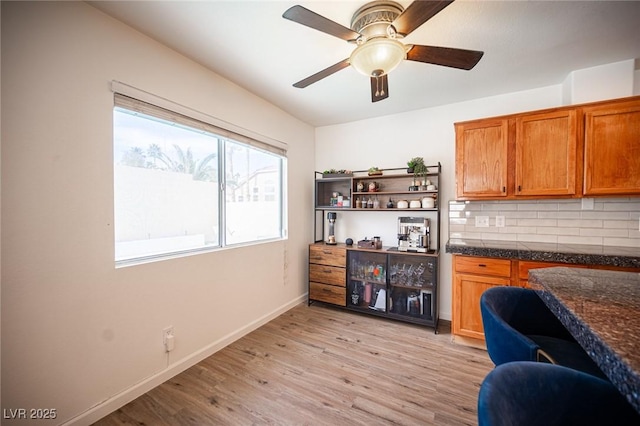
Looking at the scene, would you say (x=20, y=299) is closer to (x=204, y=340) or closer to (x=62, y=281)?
(x=62, y=281)

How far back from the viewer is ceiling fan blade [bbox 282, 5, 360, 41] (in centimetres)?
126

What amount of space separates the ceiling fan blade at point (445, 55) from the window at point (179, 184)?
1779mm

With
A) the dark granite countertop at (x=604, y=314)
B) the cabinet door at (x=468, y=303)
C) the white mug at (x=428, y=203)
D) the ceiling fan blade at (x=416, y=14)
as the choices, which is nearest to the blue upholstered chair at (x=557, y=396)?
the dark granite countertop at (x=604, y=314)

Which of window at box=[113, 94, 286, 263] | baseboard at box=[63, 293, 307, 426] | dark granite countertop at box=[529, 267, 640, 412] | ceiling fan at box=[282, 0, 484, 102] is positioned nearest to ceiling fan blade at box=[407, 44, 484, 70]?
ceiling fan at box=[282, 0, 484, 102]

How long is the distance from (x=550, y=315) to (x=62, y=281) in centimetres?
263

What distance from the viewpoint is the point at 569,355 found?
3.41 feet

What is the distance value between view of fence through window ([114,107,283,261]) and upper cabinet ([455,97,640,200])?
2290 millimetres

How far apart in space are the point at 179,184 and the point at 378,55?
1.82 m

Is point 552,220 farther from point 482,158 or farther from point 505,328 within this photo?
point 505,328

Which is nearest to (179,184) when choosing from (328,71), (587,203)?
(328,71)

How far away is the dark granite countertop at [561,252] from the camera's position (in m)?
1.95

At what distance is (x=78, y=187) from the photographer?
1551mm

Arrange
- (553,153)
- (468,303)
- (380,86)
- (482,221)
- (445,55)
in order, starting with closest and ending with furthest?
(445,55) < (380,86) < (553,153) < (468,303) < (482,221)

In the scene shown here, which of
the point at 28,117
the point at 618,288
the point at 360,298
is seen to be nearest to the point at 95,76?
the point at 28,117
